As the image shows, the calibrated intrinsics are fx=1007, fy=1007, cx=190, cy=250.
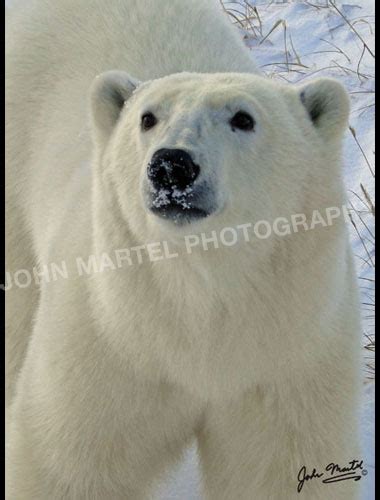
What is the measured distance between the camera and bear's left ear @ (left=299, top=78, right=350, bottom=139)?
10.2 ft

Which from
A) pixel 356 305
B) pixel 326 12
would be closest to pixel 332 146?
pixel 356 305

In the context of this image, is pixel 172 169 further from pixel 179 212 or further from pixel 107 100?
pixel 107 100

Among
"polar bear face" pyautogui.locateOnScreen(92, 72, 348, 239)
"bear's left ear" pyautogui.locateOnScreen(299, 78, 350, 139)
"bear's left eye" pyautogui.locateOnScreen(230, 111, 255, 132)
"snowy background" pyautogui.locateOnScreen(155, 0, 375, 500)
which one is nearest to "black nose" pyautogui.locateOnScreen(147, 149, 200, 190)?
"polar bear face" pyautogui.locateOnScreen(92, 72, 348, 239)

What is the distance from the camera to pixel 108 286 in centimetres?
307

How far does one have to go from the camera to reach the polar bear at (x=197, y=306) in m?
2.84

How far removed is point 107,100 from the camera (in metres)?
3.24

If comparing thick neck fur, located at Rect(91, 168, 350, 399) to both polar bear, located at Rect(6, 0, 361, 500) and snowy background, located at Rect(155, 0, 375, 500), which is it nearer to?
polar bear, located at Rect(6, 0, 361, 500)

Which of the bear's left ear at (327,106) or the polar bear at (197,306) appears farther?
the bear's left ear at (327,106)

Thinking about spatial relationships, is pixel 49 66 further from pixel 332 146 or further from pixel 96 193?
pixel 332 146

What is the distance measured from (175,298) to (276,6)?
13.9 feet

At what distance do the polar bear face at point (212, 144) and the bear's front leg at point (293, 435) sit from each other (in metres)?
0.60
